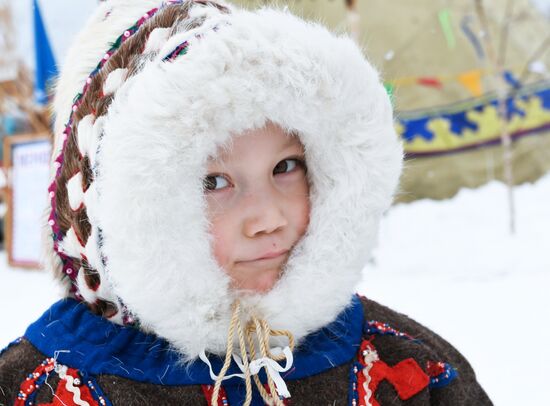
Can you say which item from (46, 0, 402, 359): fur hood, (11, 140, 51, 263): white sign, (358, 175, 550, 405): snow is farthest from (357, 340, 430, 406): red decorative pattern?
(11, 140, 51, 263): white sign

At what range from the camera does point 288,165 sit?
3.21ft

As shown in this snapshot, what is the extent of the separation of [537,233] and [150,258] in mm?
4002

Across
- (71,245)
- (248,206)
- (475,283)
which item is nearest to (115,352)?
(71,245)

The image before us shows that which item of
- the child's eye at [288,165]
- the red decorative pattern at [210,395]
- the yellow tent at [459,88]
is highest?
the child's eye at [288,165]

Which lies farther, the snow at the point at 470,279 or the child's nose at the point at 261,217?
the snow at the point at 470,279

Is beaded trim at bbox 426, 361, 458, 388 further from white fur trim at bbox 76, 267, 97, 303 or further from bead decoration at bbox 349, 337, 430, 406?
white fur trim at bbox 76, 267, 97, 303

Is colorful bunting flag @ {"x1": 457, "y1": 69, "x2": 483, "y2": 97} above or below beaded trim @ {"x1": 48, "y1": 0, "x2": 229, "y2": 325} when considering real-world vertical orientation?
below

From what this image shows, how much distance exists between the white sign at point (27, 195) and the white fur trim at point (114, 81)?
4471 mm

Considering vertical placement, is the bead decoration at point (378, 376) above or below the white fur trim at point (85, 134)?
below

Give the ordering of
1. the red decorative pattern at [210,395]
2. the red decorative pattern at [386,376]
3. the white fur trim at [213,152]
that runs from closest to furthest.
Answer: the white fur trim at [213,152], the red decorative pattern at [210,395], the red decorative pattern at [386,376]

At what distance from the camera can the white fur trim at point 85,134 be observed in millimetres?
861

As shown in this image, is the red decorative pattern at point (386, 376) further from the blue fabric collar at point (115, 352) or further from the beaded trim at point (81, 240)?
the beaded trim at point (81, 240)

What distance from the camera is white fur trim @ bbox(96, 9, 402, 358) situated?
0.79m

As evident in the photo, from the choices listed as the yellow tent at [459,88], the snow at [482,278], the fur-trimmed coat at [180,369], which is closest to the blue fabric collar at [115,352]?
the fur-trimmed coat at [180,369]
